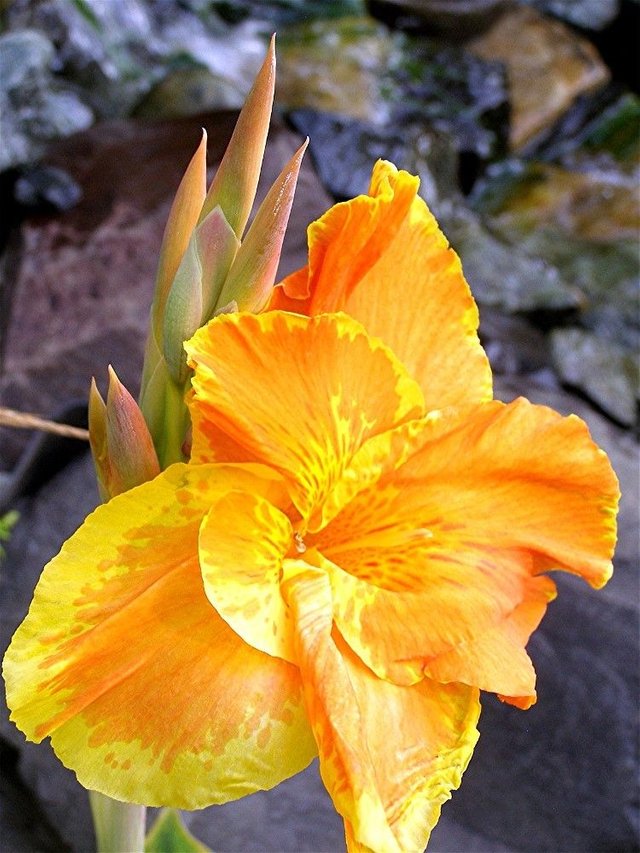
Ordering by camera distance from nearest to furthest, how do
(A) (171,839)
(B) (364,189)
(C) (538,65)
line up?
(A) (171,839), (B) (364,189), (C) (538,65)

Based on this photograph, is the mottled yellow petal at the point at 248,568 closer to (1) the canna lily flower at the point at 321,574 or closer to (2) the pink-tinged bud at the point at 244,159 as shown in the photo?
(1) the canna lily flower at the point at 321,574

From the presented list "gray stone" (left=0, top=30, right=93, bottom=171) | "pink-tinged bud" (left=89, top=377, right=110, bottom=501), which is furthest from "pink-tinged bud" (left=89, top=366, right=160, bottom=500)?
"gray stone" (left=0, top=30, right=93, bottom=171)

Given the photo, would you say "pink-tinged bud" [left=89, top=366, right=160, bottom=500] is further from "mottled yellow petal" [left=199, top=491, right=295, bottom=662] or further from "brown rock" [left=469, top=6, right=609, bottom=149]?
"brown rock" [left=469, top=6, right=609, bottom=149]

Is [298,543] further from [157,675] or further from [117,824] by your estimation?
[117,824]

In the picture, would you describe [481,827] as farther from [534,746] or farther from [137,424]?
[137,424]

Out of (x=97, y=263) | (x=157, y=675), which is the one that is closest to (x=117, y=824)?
(x=157, y=675)

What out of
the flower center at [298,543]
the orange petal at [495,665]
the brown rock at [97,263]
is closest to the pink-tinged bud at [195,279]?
the flower center at [298,543]
